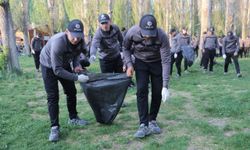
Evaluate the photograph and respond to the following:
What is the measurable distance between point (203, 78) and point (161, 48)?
23.7 ft

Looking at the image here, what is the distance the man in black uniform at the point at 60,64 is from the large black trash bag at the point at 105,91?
0.29 meters

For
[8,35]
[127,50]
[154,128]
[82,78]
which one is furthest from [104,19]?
[8,35]

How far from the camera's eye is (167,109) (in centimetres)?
684

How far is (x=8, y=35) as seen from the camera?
42.1 feet

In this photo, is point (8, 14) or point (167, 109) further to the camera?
point (8, 14)

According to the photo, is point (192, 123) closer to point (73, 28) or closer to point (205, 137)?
point (205, 137)

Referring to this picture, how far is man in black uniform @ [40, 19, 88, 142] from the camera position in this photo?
482cm

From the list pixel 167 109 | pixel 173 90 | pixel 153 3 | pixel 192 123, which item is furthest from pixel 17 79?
pixel 153 3

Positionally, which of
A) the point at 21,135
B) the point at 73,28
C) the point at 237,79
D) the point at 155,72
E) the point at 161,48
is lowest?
the point at 237,79

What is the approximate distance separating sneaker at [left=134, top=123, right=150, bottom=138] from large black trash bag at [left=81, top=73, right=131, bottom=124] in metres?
0.66

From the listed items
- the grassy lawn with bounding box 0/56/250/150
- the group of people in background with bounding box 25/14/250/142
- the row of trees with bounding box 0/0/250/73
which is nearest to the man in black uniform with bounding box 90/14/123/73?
the grassy lawn with bounding box 0/56/250/150

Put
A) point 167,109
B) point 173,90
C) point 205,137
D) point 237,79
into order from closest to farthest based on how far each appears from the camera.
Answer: point 205,137
point 167,109
point 173,90
point 237,79

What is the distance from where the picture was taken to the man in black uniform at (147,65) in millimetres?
4969

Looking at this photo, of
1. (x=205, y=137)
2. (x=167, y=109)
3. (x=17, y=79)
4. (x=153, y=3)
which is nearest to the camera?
(x=205, y=137)
